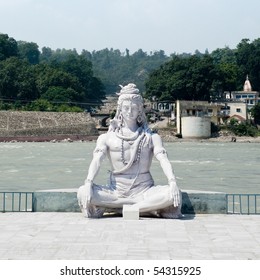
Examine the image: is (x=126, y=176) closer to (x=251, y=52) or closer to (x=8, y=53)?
(x=251, y=52)

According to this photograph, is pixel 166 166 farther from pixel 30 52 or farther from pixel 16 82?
pixel 30 52

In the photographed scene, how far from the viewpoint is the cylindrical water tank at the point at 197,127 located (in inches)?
2918

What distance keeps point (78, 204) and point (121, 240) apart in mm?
2768

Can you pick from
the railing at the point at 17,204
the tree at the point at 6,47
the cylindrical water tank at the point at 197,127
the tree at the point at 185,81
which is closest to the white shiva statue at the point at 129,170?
the railing at the point at 17,204

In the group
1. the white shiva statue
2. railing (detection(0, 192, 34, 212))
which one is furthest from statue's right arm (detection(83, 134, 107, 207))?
railing (detection(0, 192, 34, 212))

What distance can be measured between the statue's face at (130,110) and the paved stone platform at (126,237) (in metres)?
1.79

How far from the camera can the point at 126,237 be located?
378 inches

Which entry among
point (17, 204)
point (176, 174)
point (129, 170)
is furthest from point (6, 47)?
point (129, 170)

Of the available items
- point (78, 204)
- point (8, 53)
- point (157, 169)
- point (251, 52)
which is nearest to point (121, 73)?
point (8, 53)

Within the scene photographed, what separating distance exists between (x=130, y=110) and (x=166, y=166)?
1.18 metres

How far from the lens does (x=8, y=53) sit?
10788 cm

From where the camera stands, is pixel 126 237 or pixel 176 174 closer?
pixel 126 237

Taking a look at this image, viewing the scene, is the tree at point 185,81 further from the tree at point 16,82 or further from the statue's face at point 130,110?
the statue's face at point 130,110

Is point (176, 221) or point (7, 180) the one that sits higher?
point (176, 221)
